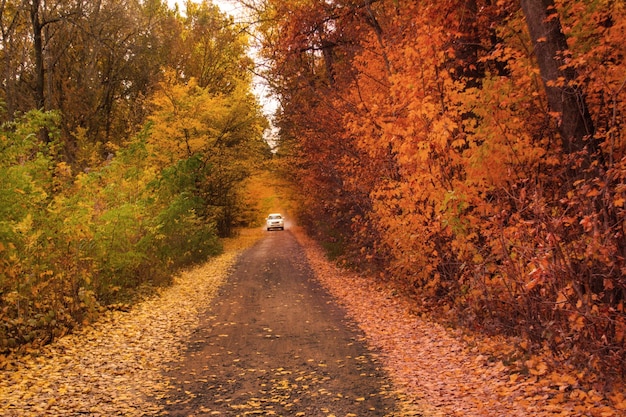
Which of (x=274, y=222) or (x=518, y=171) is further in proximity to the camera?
(x=274, y=222)

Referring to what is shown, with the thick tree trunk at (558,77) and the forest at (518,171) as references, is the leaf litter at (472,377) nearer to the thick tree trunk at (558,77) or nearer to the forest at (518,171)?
the forest at (518,171)

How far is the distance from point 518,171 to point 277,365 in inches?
170

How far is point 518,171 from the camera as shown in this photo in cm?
747

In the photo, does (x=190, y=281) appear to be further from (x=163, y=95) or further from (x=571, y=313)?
(x=571, y=313)

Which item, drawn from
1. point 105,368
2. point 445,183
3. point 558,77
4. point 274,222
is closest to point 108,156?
point 105,368

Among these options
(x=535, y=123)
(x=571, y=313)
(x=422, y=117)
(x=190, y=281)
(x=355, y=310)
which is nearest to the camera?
(x=571, y=313)

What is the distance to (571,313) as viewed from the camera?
5.64m

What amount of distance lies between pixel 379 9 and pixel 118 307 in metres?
10.5

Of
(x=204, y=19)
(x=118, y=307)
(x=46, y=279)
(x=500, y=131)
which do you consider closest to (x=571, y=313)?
(x=500, y=131)

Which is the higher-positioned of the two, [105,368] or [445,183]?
[445,183]

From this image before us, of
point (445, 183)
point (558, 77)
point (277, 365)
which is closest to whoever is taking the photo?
point (558, 77)

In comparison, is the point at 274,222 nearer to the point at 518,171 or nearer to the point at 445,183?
the point at 445,183

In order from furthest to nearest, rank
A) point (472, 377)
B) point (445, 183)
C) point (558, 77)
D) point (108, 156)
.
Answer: point (108, 156), point (445, 183), point (558, 77), point (472, 377)

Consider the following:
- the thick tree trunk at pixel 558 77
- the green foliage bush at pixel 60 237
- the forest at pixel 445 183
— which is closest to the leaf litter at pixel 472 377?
the forest at pixel 445 183
